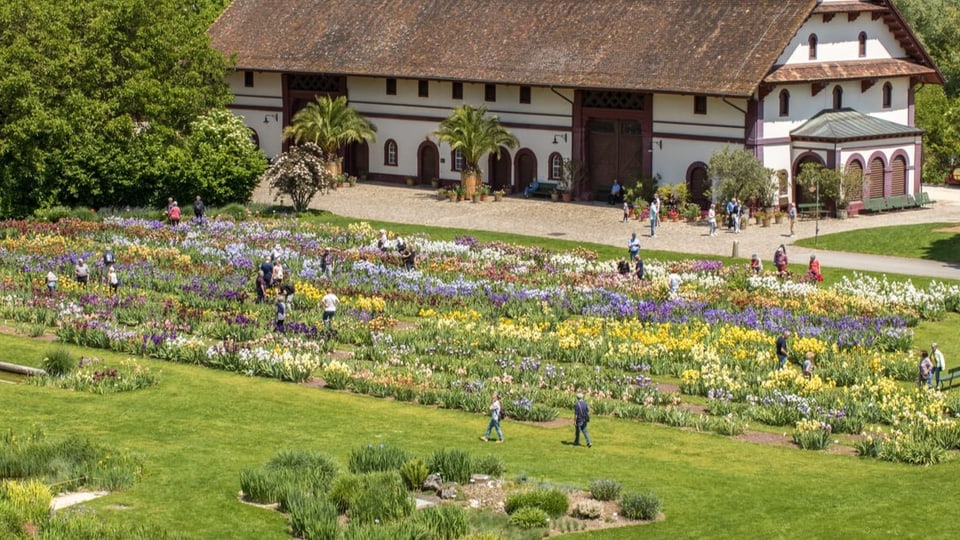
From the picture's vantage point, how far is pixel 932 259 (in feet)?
217

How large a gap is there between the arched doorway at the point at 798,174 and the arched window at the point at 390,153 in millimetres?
22616

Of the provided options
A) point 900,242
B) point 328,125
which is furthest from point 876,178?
point 328,125

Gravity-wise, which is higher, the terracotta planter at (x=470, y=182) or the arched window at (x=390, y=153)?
the arched window at (x=390, y=153)

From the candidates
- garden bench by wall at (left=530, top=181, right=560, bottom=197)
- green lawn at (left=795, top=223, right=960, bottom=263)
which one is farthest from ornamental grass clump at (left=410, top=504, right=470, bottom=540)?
garden bench by wall at (left=530, top=181, right=560, bottom=197)

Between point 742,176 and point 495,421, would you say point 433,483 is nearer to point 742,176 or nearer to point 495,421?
point 495,421

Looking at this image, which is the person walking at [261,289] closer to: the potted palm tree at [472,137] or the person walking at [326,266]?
the person walking at [326,266]

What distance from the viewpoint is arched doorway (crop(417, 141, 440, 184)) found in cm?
8888

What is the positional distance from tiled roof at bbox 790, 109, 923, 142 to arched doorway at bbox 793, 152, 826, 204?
90 centimetres

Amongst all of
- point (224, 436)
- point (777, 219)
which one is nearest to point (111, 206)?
point (777, 219)

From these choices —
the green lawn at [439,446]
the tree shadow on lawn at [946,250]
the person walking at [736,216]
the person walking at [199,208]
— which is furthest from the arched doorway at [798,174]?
the green lawn at [439,446]

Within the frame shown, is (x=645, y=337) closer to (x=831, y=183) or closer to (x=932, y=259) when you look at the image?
(x=932, y=259)

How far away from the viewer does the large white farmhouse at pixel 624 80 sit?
7700 centimetres

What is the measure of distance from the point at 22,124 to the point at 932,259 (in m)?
39.6

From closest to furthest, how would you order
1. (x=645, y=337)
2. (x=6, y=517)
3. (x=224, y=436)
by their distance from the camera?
1. (x=6, y=517)
2. (x=224, y=436)
3. (x=645, y=337)
